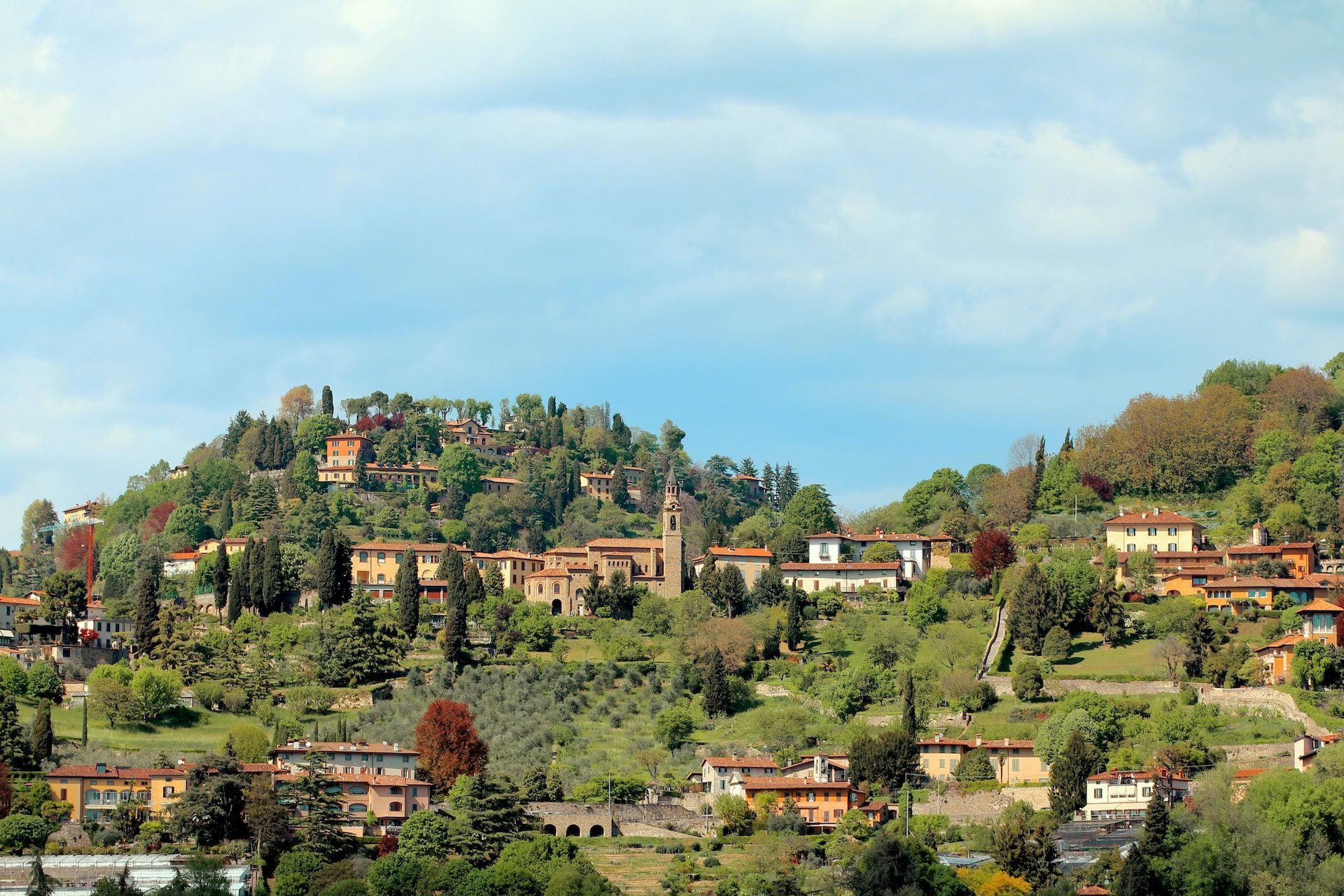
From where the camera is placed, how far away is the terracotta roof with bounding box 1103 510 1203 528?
98.7 m

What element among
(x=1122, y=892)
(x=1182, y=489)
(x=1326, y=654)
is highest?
(x=1182, y=489)

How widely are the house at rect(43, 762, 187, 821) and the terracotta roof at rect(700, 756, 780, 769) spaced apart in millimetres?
18829

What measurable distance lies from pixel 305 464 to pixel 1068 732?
217 feet

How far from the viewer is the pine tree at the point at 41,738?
74.4m

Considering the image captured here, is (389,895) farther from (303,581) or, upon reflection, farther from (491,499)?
(491,499)

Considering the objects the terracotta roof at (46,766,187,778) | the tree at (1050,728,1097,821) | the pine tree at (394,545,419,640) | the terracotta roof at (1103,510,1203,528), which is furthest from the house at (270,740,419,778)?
the terracotta roof at (1103,510,1203,528)

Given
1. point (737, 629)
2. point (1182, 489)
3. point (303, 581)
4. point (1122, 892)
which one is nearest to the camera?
point (1122, 892)

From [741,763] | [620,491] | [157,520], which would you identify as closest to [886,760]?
[741,763]

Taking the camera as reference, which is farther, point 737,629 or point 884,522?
point 884,522

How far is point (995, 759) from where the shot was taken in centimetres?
7575

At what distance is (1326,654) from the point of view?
7825cm

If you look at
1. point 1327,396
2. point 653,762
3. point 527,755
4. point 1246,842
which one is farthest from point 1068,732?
point 1327,396

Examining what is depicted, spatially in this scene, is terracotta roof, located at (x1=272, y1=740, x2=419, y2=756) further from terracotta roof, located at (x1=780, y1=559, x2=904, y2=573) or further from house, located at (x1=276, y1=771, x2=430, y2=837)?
terracotta roof, located at (x1=780, y1=559, x2=904, y2=573)

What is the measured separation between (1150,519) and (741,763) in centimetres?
3148
